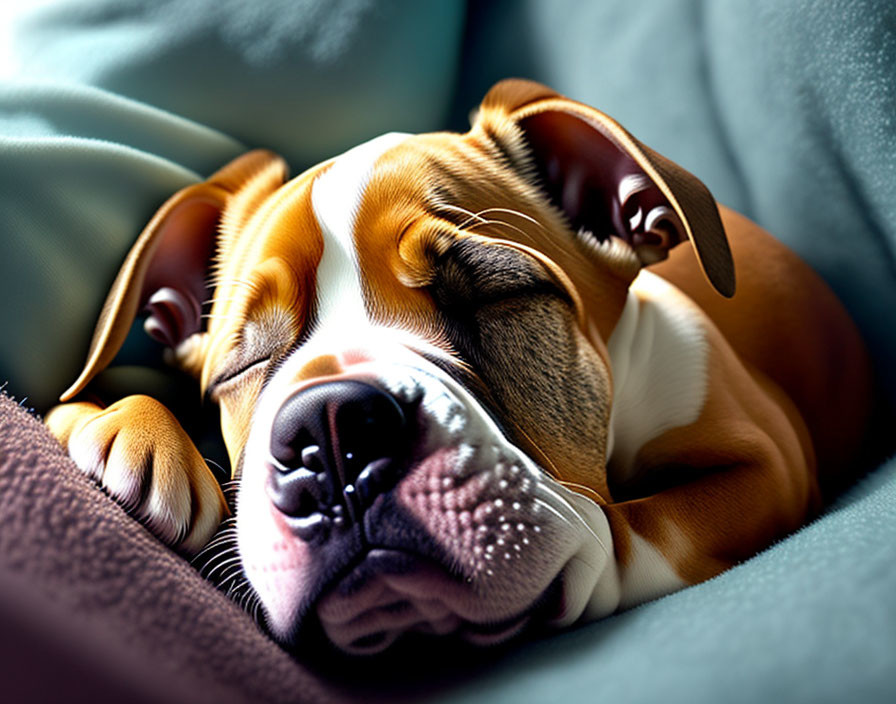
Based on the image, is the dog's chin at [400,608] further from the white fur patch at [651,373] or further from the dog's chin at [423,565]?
the white fur patch at [651,373]

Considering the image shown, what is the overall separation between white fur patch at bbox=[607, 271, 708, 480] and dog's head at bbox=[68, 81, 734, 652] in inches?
3.6

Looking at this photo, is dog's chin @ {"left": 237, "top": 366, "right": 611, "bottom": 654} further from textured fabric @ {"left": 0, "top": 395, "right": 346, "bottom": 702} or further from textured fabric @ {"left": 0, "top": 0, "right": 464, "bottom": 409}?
textured fabric @ {"left": 0, "top": 0, "right": 464, "bottom": 409}

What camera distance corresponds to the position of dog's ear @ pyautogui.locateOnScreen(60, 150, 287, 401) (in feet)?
4.48

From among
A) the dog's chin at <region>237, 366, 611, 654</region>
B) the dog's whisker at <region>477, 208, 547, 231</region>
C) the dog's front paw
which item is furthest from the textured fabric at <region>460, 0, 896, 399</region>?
the dog's front paw

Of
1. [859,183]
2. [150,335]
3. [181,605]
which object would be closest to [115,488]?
[181,605]

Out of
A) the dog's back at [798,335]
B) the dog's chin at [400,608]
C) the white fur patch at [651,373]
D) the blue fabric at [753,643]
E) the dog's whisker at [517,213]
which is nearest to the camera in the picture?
the blue fabric at [753,643]

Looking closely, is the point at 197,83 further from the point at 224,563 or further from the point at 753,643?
the point at 753,643

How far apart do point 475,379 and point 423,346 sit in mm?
80

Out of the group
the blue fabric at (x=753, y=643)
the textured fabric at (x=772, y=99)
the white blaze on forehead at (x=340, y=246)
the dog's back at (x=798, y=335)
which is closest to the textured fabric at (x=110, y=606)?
the blue fabric at (x=753, y=643)

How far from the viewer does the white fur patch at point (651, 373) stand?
133cm

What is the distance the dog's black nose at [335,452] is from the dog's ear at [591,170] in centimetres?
59

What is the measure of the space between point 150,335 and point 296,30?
0.78 meters

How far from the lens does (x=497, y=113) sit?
141cm

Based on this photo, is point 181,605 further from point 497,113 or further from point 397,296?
point 497,113
